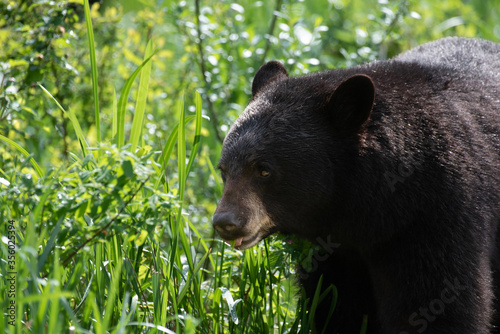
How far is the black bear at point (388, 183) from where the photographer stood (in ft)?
10.0

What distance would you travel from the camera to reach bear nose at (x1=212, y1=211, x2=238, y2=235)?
3023 millimetres

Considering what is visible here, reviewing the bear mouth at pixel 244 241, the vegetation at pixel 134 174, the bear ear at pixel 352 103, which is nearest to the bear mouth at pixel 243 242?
the bear mouth at pixel 244 241

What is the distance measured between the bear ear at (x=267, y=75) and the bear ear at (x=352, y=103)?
0.59 meters

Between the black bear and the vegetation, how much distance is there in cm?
32

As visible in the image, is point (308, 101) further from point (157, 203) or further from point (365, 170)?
point (157, 203)

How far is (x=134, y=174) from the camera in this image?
249 cm

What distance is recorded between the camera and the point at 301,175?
127 inches

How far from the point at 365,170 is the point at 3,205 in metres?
1.63

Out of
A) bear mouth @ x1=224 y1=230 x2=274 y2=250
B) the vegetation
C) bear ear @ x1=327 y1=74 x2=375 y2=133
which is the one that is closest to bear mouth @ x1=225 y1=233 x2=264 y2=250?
bear mouth @ x1=224 y1=230 x2=274 y2=250

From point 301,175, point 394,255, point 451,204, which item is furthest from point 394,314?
point 301,175

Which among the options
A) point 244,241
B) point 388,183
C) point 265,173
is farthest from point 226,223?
point 388,183

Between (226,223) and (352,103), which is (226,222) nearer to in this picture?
(226,223)

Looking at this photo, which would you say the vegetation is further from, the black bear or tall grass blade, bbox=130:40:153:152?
the black bear

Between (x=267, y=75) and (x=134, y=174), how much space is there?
59.8 inches
